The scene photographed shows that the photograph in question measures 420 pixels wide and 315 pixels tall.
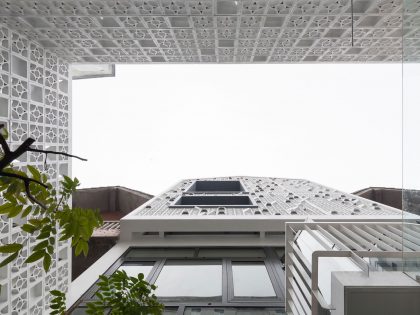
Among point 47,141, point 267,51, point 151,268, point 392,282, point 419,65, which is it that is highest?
point 267,51

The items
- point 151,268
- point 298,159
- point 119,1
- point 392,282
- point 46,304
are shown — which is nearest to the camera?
point 392,282

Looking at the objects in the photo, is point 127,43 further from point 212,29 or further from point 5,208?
point 5,208

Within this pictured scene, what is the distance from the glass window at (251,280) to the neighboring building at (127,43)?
250mm

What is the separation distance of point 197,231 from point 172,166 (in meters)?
8.33

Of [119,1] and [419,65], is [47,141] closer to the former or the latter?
[119,1]

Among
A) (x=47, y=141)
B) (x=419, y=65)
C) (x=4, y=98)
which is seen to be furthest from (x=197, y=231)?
(x=419, y=65)

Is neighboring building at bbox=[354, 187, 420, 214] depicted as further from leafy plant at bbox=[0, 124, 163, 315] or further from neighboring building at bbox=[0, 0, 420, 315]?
leafy plant at bbox=[0, 124, 163, 315]

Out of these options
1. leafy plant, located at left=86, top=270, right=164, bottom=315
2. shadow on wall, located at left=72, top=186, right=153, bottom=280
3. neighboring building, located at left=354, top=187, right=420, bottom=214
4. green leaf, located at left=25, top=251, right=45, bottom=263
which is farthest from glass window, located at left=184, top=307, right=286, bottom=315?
neighboring building, located at left=354, top=187, right=420, bottom=214

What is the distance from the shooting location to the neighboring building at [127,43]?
12.3ft

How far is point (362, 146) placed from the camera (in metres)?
14.0

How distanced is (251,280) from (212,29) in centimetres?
426

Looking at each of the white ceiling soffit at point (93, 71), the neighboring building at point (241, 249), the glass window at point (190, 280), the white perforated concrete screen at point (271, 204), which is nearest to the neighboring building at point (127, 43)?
the neighboring building at point (241, 249)

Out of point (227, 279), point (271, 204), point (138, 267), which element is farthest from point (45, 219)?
point (271, 204)

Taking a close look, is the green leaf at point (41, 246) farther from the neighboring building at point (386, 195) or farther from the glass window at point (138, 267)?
the neighboring building at point (386, 195)
